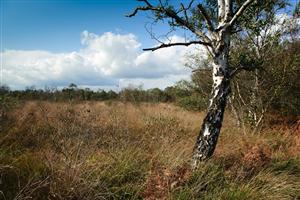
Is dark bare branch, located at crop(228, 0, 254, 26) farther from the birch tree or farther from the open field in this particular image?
the open field

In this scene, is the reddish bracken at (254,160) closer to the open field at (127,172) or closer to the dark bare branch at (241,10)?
the open field at (127,172)

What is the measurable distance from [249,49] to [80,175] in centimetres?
827

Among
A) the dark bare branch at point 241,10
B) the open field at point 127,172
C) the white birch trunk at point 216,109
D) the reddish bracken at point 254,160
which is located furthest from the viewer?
the reddish bracken at point 254,160

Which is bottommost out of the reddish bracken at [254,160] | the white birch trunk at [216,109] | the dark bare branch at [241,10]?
the reddish bracken at [254,160]

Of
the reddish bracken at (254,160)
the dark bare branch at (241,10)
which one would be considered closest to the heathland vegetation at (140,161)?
the reddish bracken at (254,160)

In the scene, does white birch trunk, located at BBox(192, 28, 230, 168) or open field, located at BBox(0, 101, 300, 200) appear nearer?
open field, located at BBox(0, 101, 300, 200)

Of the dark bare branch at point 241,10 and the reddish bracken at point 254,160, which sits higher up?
the dark bare branch at point 241,10

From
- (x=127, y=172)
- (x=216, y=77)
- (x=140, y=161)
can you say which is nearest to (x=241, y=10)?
(x=216, y=77)

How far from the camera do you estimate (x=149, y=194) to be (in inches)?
164

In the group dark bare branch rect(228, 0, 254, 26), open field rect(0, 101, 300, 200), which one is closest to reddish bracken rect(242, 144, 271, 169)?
open field rect(0, 101, 300, 200)

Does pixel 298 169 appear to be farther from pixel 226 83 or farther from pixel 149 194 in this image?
pixel 149 194

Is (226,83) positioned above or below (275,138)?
above

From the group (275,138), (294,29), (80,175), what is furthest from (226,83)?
(294,29)

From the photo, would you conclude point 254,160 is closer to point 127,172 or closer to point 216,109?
point 216,109
